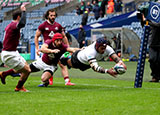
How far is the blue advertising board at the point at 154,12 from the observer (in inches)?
395

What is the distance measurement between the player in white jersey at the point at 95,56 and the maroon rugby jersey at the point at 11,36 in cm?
181

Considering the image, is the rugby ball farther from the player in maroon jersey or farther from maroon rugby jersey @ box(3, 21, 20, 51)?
maroon rugby jersey @ box(3, 21, 20, 51)

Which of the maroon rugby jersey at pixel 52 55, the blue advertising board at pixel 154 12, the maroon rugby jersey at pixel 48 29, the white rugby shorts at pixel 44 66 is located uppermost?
the blue advertising board at pixel 154 12

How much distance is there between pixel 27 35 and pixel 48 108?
35290 millimetres

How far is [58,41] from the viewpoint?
408 inches

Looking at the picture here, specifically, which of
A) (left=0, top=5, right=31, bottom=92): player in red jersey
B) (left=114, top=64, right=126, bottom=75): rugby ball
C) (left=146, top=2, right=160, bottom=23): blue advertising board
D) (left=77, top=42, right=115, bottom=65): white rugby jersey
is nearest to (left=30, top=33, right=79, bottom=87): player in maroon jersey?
(left=77, top=42, right=115, bottom=65): white rugby jersey

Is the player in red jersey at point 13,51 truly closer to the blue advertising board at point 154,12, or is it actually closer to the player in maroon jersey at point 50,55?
the player in maroon jersey at point 50,55

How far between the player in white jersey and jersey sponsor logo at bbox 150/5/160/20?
127cm

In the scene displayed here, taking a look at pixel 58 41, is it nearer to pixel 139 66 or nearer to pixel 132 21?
pixel 139 66

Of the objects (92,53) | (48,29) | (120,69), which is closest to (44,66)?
(48,29)

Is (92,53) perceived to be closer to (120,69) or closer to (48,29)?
(120,69)

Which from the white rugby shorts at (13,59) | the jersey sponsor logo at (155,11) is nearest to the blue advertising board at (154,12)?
the jersey sponsor logo at (155,11)

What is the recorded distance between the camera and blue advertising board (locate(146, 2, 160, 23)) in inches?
395

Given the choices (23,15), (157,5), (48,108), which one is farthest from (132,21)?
(48,108)
